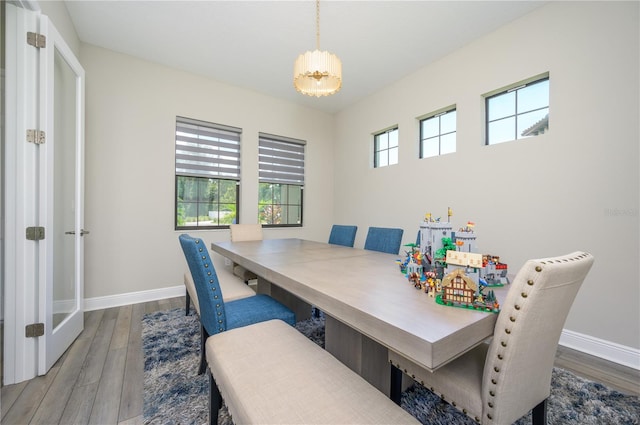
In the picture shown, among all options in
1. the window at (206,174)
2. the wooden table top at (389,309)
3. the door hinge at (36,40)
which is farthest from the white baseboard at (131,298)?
the door hinge at (36,40)

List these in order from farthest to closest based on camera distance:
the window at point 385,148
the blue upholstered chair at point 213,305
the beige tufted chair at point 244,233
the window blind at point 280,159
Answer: the window blind at point 280,159 → the window at point 385,148 → the beige tufted chair at point 244,233 → the blue upholstered chair at point 213,305

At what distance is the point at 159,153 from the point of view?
326cm

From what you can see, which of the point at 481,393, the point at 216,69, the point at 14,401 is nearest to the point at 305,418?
the point at 481,393

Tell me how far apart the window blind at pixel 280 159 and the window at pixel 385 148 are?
124 cm

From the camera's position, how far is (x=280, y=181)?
14.1 feet

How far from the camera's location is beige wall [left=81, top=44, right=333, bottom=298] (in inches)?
115

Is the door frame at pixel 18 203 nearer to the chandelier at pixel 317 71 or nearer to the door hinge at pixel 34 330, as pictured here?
the door hinge at pixel 34 330

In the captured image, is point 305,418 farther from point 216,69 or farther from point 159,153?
point 216,69

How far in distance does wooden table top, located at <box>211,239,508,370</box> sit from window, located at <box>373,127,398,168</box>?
8.43 feet

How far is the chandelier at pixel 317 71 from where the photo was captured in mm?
1987

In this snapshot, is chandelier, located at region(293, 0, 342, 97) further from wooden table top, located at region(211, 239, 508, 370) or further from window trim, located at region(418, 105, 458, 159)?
window trim, located at region(418, 105, 458, 159)

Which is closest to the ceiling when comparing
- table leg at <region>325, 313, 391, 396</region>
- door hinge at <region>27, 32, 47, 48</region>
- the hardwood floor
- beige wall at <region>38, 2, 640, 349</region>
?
beige wall at <region>38, 2, 640, 349</region>

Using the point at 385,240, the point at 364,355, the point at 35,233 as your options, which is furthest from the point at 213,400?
the point at 385,240

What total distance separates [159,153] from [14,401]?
8.40ft
